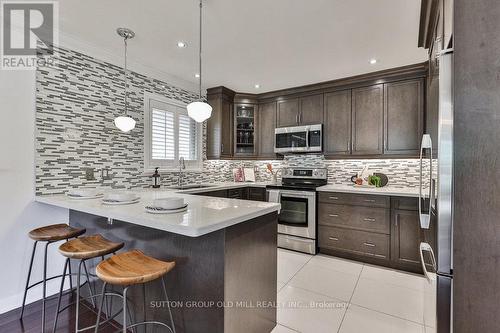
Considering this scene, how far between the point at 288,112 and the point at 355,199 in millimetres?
1838


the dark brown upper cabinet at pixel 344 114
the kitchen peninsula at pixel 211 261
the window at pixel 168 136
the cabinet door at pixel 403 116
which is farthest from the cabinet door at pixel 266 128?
the kitchen peninsula at pixel 211 261

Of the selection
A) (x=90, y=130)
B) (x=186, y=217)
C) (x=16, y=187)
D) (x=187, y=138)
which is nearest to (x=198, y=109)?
(x=186, y=217)

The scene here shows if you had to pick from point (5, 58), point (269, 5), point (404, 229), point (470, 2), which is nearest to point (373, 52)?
point (269, 5)

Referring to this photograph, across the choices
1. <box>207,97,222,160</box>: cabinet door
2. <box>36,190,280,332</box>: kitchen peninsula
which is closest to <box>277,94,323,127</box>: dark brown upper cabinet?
<box>207,97,222,160</box>: cabinet door

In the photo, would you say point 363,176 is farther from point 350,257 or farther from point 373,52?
point 373,52

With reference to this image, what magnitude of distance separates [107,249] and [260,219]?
1072mm

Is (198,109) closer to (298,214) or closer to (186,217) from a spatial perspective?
(186,217)

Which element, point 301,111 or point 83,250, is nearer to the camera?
point 83,250

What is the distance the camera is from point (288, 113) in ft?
13.4

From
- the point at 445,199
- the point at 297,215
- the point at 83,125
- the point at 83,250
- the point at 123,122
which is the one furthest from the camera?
the point at 297,215

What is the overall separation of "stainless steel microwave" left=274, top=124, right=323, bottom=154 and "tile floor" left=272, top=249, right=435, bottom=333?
1723mm

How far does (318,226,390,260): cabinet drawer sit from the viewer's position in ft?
9.73

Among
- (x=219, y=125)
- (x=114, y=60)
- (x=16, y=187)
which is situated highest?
(x=114, y=60)

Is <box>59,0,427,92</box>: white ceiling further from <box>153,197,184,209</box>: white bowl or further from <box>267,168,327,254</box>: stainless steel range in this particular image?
<box>267,168,327,254</box>: stainless steel range
